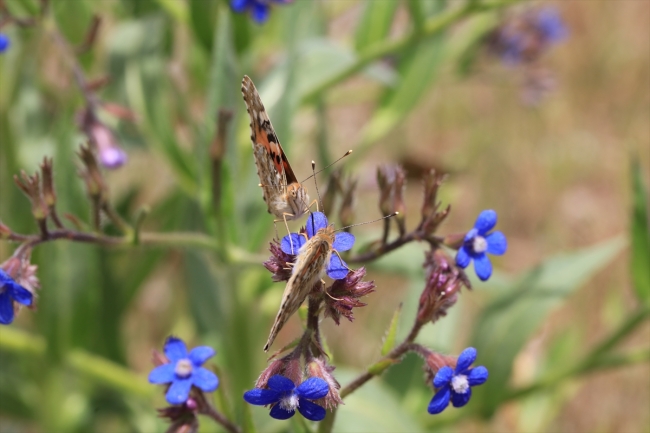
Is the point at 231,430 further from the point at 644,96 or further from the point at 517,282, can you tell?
the point at 644,96

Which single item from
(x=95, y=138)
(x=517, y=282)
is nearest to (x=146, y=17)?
(x=95, y=138)

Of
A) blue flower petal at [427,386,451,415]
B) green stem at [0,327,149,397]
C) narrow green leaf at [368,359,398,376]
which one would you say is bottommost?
blue flower petal at [427,386,451,415]

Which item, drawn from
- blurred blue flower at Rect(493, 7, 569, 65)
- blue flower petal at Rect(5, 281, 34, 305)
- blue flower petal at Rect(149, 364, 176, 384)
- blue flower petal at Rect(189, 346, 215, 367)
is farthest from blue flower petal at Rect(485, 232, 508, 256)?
blurred blue flower at Rect(493, 7, 569, 65)

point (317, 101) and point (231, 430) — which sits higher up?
point (317, 101)

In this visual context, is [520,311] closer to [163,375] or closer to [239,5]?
[239,5]

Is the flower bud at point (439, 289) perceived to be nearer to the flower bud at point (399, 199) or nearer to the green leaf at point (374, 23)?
the flower bud at point (399, 199)

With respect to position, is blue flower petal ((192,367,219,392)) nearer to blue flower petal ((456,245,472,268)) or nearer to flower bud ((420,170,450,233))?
blue flower petal ((456,245,472,268))

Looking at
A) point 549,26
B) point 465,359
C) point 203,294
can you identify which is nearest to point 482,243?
point 465,359
